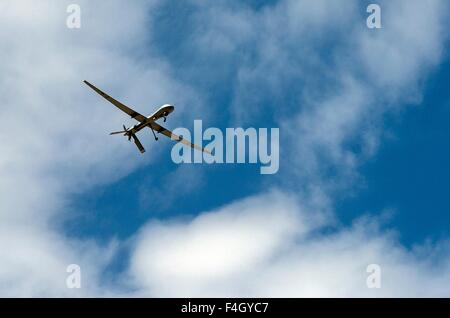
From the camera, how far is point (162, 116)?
12356 cm
